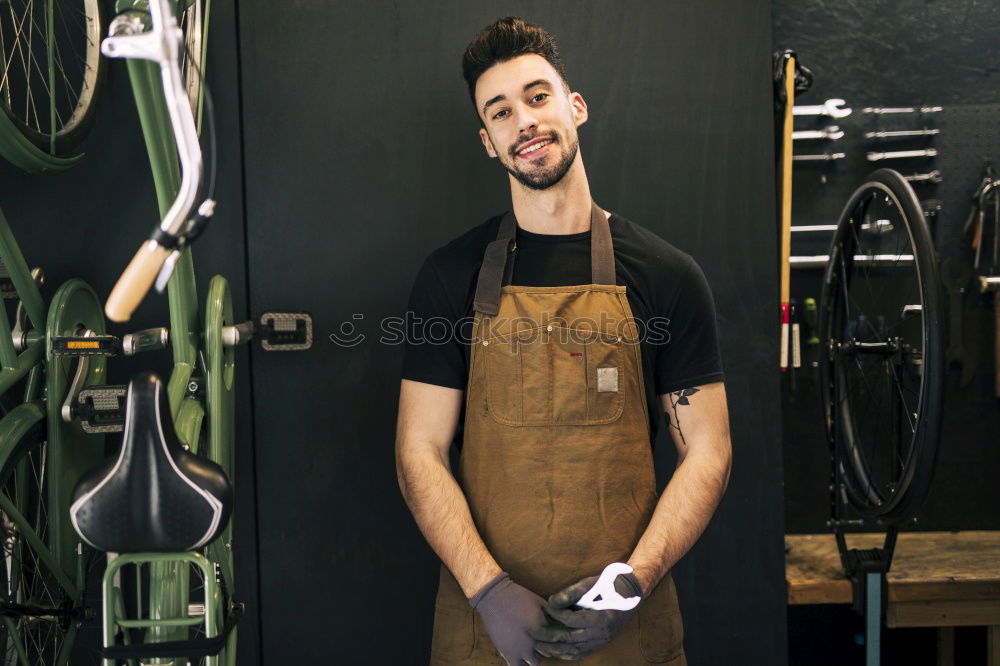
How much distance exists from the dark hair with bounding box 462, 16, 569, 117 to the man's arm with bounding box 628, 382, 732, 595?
778 mm

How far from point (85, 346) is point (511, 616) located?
1005 mm

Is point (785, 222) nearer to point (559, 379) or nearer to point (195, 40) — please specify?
point (559, 379)

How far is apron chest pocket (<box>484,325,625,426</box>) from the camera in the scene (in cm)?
181

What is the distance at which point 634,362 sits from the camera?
1.86 m

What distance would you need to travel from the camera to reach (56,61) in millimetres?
2180

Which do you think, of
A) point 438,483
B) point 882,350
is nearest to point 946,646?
point 882,350

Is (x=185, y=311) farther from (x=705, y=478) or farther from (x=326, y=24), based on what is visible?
(x=705, y=478)

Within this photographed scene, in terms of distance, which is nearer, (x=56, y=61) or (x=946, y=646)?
(x=56, y=61)

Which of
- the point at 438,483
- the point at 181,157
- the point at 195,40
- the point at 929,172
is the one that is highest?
the point at 195,40

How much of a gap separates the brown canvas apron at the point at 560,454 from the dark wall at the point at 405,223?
0.46 m

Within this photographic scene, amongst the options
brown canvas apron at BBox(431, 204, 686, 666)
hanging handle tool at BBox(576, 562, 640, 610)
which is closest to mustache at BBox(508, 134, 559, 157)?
brown canvas apron at BBox(431, 204, 686, 666)

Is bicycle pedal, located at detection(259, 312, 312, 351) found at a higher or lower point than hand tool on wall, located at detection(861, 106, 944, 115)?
lower

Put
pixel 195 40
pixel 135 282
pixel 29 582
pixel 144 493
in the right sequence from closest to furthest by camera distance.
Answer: pixel 135 282 < pixel 144 493 < pixel 195 40 < pixel 29 582

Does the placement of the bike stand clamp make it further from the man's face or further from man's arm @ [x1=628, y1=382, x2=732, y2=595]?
the man's face
